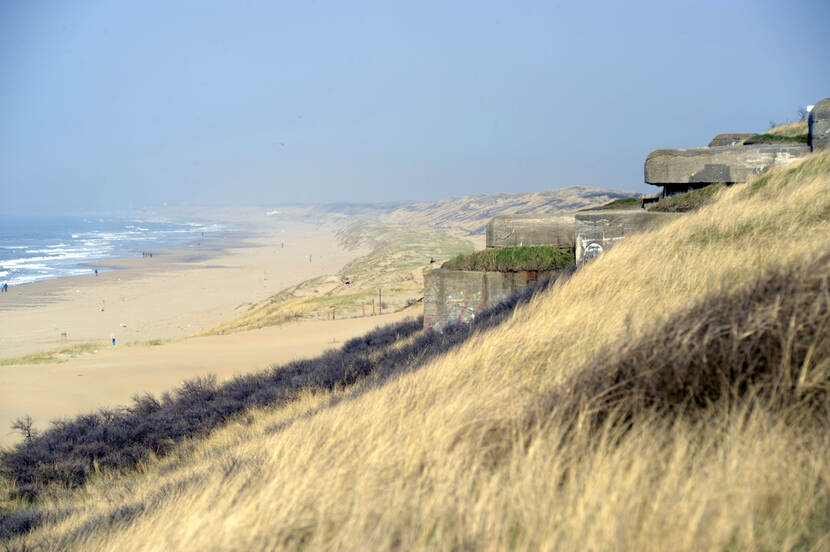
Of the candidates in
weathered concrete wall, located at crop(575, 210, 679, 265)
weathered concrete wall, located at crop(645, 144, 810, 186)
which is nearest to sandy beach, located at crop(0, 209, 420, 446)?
weathered concrete wall, located at crop(575, 210, 679, 265)

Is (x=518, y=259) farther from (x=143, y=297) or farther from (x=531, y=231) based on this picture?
(x=143, y=297)

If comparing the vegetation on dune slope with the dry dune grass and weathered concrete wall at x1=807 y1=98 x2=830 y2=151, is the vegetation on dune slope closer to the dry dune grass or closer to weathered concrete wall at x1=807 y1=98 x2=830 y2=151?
weathered concrete wall at x1=807 y1=98 x2=830 y2=151

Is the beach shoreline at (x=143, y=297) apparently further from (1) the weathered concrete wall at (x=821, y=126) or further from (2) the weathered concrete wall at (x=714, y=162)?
(1) the weathered concrete wall at (x=821, y=126)

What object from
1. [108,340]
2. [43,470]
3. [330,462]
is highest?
[330,462]

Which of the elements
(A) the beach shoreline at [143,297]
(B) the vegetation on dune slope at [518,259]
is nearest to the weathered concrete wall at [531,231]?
(B) the vegetation on dune slope at [518,259]

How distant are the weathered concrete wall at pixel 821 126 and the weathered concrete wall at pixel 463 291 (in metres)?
4.66

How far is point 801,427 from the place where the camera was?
2.23 metres

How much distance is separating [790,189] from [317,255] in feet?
205

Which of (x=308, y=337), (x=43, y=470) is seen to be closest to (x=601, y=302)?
(x=43, y=470)

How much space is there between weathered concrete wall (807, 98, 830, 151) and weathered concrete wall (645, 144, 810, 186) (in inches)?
9.9

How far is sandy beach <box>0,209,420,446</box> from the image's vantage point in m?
13.2

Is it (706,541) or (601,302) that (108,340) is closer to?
(601,302)

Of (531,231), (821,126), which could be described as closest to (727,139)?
(821,126)

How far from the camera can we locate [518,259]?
9.02m
